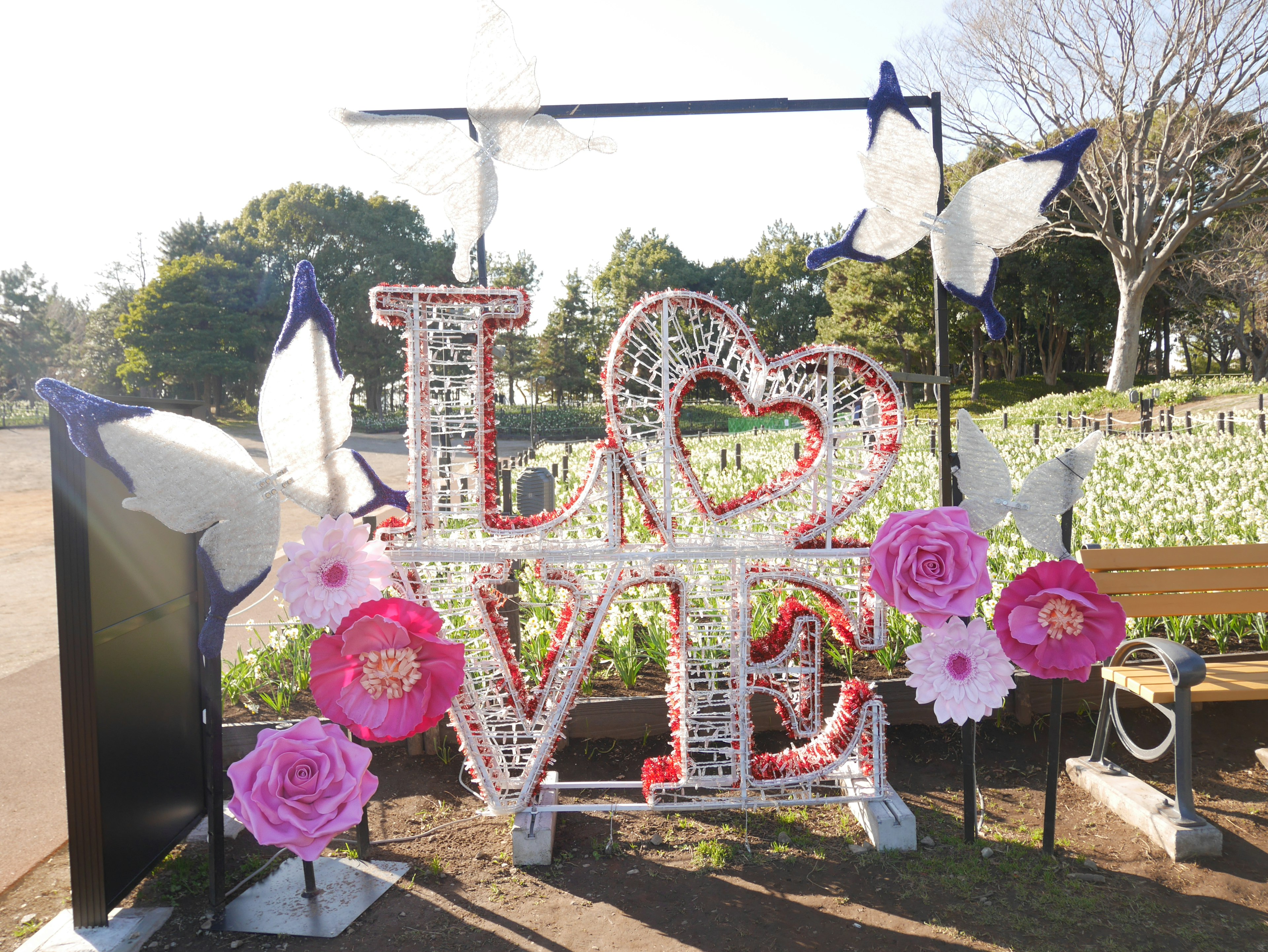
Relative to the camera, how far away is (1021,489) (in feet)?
A: 9.88

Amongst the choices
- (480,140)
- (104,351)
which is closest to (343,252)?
(104,351)

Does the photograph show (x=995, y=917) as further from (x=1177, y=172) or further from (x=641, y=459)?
(x=1177, y=172)

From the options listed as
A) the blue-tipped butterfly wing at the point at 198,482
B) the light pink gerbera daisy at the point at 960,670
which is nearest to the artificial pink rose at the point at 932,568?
the light pink gerbera daisy at the point at 960,670

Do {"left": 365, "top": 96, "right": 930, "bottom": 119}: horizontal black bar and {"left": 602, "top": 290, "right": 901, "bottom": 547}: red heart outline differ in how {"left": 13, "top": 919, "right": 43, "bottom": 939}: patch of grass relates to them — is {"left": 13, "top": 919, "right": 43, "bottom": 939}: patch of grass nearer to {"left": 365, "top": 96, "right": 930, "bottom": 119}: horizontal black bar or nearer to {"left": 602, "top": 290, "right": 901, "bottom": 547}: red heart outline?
{"left": 602, "top": 290, "right": 901, "bottom": 547}: red heart outline

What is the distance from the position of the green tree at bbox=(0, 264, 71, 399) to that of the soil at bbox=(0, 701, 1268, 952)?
6853 cm

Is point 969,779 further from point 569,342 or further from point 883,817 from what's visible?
point 569,342

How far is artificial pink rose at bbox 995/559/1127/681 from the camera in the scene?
8.86ft

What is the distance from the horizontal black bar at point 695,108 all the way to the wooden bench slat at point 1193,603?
2.64 meters

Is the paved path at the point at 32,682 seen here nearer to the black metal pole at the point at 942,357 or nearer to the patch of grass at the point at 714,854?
the patch of grass at the point at 714,854

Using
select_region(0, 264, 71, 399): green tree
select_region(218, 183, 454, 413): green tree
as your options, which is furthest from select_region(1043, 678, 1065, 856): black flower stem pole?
select_region(0, 264, 71, 399): green tree

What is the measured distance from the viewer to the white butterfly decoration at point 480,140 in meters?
3.10

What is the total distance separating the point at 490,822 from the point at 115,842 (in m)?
1.42

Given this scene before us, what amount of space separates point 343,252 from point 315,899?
47879mm

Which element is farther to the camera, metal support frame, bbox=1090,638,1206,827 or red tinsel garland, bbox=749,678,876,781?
red tinsel garland, bbox=749,678,876,781
